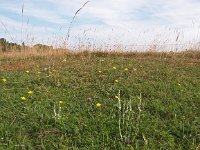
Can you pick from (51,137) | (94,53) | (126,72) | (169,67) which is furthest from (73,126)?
(94,53)

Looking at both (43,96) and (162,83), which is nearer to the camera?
(43,96)

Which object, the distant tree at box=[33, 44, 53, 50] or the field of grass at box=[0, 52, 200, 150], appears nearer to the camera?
the field of grass at box=[0, 52, 200, 150]

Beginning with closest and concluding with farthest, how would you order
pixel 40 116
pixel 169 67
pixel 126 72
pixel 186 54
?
pixel 40 116, pixel 126 72, pixel 169 67, pixel 186 54

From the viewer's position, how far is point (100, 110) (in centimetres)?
414

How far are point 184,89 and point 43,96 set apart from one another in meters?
1.96

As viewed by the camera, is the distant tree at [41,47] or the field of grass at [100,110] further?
the distant tree at [41,47]

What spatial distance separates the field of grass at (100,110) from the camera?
344cm

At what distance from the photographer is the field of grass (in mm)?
3439

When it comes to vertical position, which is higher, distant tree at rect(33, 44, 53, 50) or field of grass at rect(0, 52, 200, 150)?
distant tree at rect(33, 44, 53, 50)

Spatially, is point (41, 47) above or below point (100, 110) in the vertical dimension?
above

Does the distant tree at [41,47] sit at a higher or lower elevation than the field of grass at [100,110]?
higher

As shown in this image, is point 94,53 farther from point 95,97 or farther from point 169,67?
point 95,97

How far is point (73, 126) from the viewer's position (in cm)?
370

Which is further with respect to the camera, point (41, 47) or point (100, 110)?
point (41, 47)
